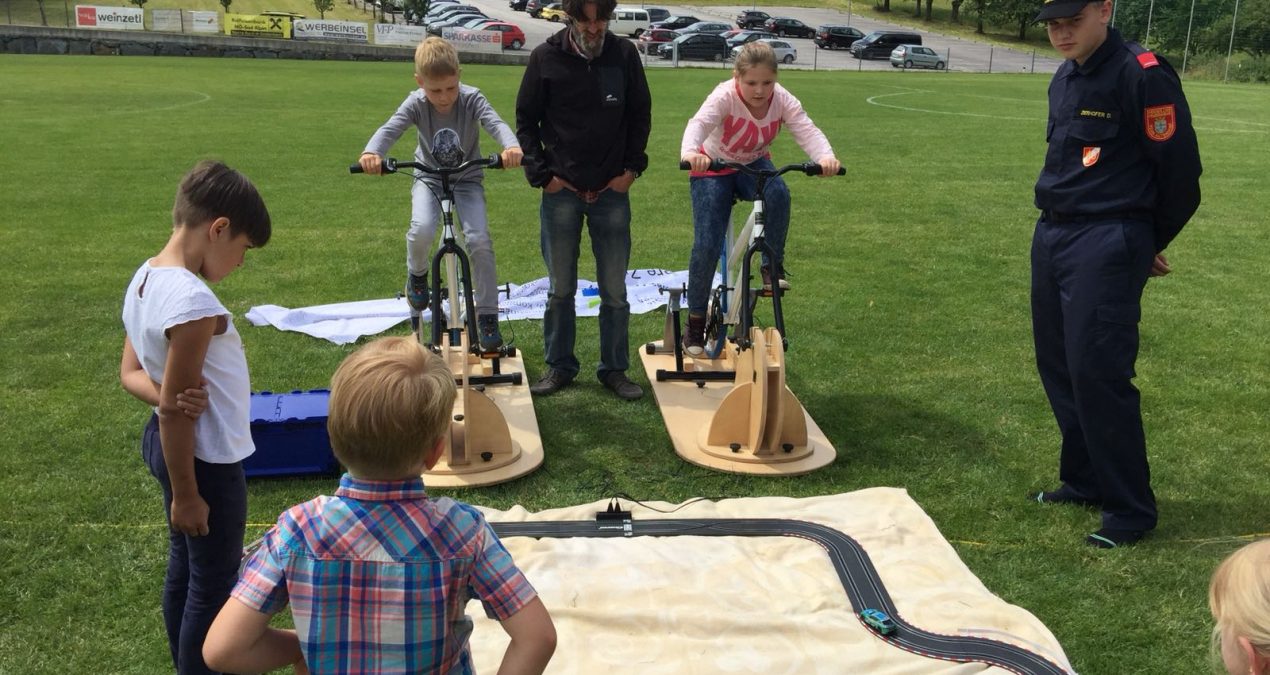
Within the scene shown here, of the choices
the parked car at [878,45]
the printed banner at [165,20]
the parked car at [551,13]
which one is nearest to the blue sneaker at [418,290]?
the printed banner at [165,20]

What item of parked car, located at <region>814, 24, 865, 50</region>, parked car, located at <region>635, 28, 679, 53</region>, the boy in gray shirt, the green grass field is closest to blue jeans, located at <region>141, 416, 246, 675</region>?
the green grass field

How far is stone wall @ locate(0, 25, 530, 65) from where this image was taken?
40062 millimetres

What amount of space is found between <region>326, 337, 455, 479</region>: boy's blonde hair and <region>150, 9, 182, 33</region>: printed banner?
5043cm

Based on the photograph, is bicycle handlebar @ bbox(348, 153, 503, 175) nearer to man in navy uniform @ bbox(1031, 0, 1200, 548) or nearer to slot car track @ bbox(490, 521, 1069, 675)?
slot car track @ bbox(490, 521, 1069, 675)

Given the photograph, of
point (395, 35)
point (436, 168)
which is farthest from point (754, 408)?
point (395, 35)

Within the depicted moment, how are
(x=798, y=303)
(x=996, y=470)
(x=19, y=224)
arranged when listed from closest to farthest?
(x=996, y=470) < (x=798, y=303) < (x=19, y=224)

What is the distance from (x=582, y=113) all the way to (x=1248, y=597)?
473 cm

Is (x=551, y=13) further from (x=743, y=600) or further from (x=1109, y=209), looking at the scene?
(x=743, y=600)

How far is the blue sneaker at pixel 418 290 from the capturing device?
6262 mm

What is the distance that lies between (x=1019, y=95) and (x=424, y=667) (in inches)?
1292

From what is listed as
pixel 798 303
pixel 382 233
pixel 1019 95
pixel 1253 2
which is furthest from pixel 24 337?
pixel 1253 2

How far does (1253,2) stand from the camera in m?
52.8

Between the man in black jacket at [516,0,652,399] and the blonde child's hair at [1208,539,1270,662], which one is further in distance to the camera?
the man in black jacket at [516,0,652,399]

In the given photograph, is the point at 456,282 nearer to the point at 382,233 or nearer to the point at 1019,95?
the point at 382,233
